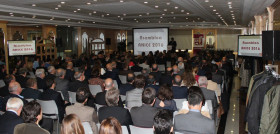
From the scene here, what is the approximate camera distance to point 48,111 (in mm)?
5195

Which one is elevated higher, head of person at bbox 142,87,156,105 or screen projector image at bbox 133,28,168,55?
screen projector image at bbox 133,28,168,55

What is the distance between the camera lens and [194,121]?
3.13 meters

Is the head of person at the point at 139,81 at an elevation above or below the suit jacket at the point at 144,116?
above

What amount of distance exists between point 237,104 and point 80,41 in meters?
13.8

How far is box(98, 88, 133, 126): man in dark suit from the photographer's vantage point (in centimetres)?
364

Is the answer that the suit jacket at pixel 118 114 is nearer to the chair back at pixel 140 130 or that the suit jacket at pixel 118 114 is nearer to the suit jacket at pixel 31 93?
the chair back at pixel 140 130

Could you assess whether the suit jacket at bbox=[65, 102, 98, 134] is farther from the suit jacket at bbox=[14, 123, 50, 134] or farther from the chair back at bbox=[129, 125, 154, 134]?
the suit jacket at bbox=[14, 123, 50, 134]

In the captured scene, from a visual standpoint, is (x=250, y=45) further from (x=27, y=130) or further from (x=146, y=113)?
(x=27, y=130)

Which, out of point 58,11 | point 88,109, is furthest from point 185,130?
point 58,11

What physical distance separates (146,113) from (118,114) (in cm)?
39

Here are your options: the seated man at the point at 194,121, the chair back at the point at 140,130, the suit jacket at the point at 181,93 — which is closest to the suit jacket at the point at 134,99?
the suit jacket at the point at 181,93

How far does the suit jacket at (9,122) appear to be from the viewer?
11.2ft

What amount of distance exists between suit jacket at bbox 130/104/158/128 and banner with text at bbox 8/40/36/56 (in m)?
10.6

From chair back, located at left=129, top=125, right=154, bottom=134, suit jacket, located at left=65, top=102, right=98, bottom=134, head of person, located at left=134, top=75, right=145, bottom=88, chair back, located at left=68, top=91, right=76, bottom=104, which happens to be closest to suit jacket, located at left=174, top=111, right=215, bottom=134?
chair back, located at left=129, top=125, right=154, bottom=134
